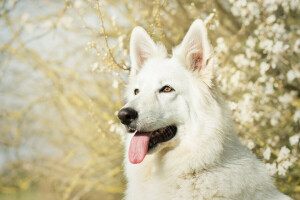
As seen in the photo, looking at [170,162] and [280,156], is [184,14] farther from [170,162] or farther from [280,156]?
[170,162]

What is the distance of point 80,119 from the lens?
6664mm

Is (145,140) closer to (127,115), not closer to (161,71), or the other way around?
(127,115)

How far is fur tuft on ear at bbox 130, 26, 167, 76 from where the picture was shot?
3.31 metres

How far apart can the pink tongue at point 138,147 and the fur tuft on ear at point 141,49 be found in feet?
3.10

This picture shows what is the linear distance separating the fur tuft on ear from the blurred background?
41 cm

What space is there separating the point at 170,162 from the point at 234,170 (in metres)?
0.56

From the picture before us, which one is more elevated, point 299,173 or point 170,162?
point 170,162

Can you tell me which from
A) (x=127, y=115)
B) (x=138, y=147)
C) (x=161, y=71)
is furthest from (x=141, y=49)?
(x=138, y=147)

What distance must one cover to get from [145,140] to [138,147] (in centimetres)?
9

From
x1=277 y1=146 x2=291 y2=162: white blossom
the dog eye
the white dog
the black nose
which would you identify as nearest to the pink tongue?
the white dog

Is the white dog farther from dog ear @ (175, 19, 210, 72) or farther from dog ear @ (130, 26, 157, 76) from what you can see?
dog ear @ (130, 26, 157, 76)

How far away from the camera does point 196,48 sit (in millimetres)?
2971

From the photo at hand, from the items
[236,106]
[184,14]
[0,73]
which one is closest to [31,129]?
[0,73]

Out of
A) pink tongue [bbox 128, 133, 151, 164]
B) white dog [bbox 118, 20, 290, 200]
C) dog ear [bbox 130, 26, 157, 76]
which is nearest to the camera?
white dog [bbox 118, 20, 290, 200]
